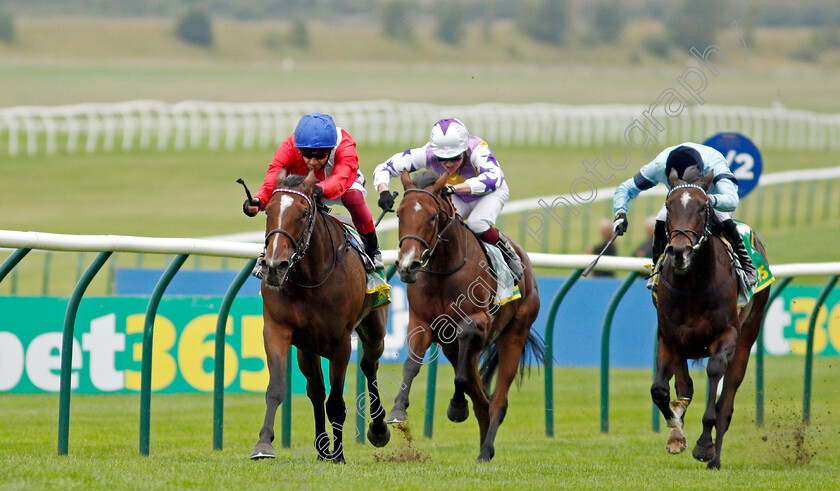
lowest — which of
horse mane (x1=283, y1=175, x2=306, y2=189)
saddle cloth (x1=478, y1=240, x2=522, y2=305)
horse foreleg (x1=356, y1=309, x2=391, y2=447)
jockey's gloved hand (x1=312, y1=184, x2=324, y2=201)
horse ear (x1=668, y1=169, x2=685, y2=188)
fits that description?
horse foreleg (x1=356, y1=309, x2=391, y2=447)

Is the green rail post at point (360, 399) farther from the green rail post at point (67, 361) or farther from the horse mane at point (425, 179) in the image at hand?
the green rail post at point (67, 361)

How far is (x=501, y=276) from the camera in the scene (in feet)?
23.4

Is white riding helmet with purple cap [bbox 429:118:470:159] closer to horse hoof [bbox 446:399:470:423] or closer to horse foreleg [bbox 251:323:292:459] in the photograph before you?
horse hoof [bbox 446:399:470:423]

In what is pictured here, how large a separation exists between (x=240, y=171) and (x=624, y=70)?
1645 inches

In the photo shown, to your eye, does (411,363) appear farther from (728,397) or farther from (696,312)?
(728,397)

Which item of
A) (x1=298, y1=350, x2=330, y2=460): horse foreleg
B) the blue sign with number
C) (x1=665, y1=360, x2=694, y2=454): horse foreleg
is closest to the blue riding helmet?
(x1=298, y1=350, x2=330, y2=460): horse foreleg

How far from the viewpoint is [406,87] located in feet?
178

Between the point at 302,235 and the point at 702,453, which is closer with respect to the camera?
the point at 302,235

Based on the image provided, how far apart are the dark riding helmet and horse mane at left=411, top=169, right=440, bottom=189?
1327 millimetres

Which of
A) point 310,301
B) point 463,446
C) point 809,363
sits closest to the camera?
point 310,301

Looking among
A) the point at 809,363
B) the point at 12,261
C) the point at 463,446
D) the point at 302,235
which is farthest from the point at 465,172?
the point at 809,363

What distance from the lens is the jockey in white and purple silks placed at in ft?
22.7

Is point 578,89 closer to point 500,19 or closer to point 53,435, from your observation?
point 500,19

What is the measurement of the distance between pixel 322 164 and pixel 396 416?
1.35 meters
